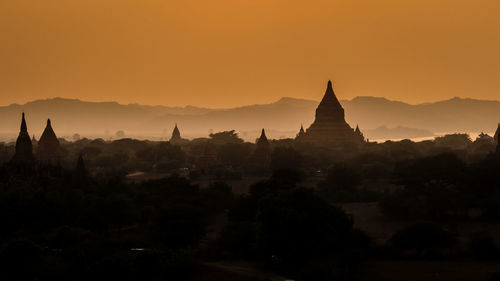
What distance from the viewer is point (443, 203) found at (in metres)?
57.3

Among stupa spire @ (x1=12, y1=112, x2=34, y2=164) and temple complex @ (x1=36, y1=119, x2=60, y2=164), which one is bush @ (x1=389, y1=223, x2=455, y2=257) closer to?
stupa spire @ (x1=12, y1=112, x2=34, y2=164)

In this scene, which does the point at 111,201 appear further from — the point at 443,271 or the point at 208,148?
the point at 208,148

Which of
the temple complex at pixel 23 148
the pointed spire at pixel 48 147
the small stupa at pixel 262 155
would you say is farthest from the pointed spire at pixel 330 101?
the temple complex at pixel 23 148

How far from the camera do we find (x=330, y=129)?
123m

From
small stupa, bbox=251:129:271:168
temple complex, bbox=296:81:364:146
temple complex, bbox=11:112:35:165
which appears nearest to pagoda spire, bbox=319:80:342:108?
temple complex, bbox=296:81:364:146

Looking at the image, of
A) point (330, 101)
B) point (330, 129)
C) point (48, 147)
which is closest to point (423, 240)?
point (48, 147)

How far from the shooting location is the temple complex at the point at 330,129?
401ft

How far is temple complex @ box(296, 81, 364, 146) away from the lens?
12212 centimetres

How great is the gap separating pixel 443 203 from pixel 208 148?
48.9 metres

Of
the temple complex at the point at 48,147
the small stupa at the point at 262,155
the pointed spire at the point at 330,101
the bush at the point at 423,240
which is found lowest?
the bush at the point at 423,240

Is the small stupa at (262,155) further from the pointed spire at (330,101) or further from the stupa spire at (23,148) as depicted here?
the stupa spire at (23,148)

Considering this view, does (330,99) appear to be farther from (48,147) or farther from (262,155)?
(48,147)

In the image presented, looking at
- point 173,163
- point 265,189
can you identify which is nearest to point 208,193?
point 265,189

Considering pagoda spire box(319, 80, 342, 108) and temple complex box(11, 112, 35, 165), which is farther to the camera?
pagoda spire box(319, 80, 342, 108)
